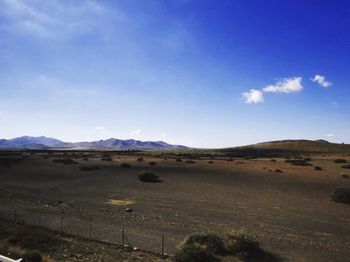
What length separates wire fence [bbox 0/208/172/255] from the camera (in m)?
19.5

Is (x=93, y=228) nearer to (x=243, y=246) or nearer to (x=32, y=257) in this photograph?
(x=32, y=257)

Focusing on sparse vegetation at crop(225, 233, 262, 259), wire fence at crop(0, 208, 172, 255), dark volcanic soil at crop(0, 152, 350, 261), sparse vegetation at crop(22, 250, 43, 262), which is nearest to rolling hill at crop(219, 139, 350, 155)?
dark volcanic soil at crop(0, 152, 350, 261)

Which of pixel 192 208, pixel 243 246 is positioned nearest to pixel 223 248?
pixel 243 246

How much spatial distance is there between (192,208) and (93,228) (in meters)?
9.82

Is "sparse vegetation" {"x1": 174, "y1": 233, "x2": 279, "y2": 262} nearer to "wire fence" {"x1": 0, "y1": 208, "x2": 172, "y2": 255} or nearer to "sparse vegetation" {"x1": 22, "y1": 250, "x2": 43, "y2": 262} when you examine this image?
"wire fence" {"x1": 0, "y1": 208, "x2": 172, "y2": 255}

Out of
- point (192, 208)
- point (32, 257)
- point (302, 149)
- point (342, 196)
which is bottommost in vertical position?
point (32, 257)

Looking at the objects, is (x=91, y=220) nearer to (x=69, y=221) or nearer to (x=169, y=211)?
(x=69, y=221)

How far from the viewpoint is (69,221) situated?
24859 mm

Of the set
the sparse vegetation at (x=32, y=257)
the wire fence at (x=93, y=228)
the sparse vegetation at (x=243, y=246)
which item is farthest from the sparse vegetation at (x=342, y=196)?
the sparse vegetation at (x=32, y=257)

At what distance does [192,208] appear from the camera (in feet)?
98.1

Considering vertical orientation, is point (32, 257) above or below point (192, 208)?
below

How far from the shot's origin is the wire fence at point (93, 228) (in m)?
19.5

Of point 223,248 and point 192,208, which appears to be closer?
point 223,248

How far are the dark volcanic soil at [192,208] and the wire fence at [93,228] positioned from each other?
Result: 0.06m
